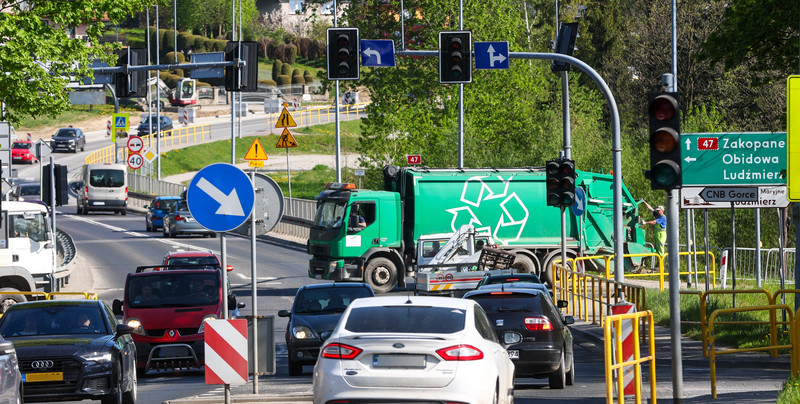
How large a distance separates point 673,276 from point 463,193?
22.3m

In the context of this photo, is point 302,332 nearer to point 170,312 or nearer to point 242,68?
point 170,312

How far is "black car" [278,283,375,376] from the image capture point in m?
17.9

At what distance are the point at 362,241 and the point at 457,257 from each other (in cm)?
281

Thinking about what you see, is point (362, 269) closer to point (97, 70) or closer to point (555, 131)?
point (97, 70)

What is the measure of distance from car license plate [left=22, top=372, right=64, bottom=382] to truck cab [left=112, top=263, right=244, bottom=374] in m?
4.17

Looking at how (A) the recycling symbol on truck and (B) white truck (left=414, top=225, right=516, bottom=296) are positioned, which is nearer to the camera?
(B) white truck (left=414, top=225, right=516, bottom=296)

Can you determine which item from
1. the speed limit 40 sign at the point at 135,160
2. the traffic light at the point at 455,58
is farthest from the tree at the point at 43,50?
the speed limit 40 sign at the point at 135,160

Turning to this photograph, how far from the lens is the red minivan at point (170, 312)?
59.8 ft

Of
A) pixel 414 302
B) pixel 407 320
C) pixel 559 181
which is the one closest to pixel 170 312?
pixel 414 302

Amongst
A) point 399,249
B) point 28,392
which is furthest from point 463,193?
point 28,392

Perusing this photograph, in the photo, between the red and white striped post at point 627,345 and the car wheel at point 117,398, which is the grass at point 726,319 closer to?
the red and white striped post at point 627,345

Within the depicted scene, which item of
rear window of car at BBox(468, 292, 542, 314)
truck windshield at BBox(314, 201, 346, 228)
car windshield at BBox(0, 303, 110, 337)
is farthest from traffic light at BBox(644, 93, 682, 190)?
truck windshield at BBox(314, 201, 346, 228)

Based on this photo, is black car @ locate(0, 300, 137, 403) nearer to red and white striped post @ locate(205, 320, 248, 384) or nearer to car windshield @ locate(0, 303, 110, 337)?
car windshield @ locate(0, 303, 110, 337)

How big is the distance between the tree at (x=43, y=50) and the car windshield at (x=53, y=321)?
28.3ft
